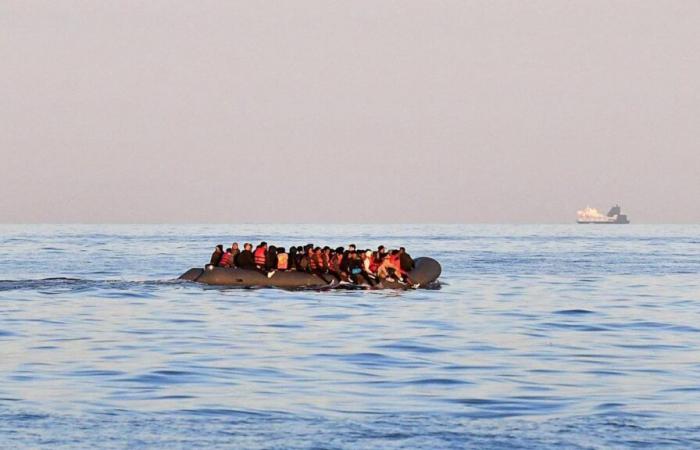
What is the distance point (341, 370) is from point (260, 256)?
2226 cm

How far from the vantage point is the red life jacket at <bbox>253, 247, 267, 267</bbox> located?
42.9 metres

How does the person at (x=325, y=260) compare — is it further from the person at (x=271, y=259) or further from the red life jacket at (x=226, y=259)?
the red life jacket at (x=226, y=259)

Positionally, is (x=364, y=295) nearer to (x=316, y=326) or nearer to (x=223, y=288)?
(x=223, y=288)

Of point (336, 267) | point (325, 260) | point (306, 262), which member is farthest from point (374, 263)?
point (306, 262)

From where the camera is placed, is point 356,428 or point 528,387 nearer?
point 356,428

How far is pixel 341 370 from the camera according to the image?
828 inches

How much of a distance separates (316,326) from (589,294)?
58.5 ft

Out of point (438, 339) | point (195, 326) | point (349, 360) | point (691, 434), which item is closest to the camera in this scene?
point (691, 434)

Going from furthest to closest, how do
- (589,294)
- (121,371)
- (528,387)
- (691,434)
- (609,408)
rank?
(589,294) < (121,371) < (528,387) < (609,408) < (691,434)

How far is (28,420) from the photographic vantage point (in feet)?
51.0

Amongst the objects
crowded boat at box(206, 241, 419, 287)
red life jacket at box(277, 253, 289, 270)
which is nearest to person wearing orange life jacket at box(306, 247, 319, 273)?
crowded boat at box(206, 241, 419, 287)

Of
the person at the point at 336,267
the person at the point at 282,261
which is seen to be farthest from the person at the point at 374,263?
the person at the point at 282,261

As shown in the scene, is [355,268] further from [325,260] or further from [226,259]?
[226,259]

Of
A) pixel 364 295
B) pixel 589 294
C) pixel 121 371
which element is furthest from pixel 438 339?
pixel 589 294
